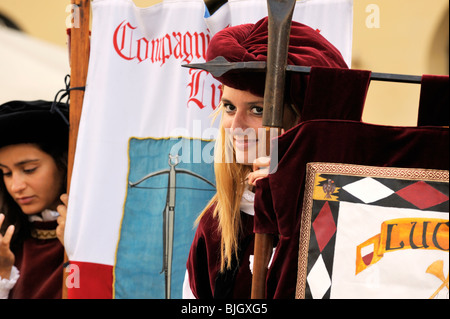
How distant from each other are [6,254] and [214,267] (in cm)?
97

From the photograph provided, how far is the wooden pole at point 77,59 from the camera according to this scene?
1792 mm

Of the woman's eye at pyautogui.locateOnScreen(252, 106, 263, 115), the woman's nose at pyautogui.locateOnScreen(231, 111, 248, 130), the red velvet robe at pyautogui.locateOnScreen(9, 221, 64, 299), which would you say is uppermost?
the woman's eye at pyautogui.locateOnScreen(252, 106, 263, 115)

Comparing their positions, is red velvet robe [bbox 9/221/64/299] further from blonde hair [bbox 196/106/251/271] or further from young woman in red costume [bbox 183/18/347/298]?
blonde hair [bbox 196/106/251/271]

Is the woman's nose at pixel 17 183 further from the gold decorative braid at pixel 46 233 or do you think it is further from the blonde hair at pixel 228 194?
the blonde hair at pixel 228 194

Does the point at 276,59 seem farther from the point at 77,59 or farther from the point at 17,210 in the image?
the point at 17,210

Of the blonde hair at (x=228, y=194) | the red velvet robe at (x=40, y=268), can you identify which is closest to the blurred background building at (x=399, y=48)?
the blonde hair at (x=228, y=194)

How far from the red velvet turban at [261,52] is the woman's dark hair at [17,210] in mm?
1020

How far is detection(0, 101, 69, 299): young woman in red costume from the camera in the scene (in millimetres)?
1989

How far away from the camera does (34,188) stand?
6.59ft

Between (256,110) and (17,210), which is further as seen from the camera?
(17,210)

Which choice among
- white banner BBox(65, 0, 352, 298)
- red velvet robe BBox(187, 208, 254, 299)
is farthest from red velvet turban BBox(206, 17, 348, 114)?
white banner BBox(65, 0, 352, 298)

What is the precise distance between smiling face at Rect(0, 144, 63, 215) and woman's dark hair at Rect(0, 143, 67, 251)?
0.10 ft

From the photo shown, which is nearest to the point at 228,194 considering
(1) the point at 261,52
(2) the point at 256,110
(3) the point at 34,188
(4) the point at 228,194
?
(4) the point at 228,194
